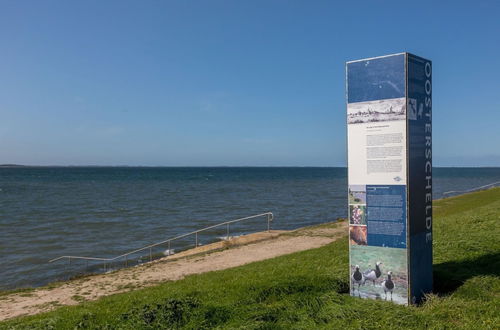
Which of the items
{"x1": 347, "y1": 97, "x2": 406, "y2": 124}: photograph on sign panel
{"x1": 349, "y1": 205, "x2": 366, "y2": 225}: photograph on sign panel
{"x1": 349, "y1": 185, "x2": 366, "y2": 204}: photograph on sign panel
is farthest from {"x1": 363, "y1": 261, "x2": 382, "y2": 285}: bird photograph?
{"x1": 347, "y1": 97, "x2": 406, "y2": 124}: photograph on sign panel

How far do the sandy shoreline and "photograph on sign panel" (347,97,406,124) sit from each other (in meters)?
6.21

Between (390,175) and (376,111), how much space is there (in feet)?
3.11

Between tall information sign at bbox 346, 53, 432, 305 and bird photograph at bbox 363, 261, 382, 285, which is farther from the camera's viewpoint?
bird photograph at bbox 363, 261, 382, 285

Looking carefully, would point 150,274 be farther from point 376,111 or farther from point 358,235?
point 376,111

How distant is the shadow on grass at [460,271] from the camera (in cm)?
704

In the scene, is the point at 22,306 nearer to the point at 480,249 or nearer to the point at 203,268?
the point at 203,268

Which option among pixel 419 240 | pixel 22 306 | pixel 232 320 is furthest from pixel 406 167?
pixel 22 306

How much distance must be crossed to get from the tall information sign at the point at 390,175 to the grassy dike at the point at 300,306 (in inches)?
15.8

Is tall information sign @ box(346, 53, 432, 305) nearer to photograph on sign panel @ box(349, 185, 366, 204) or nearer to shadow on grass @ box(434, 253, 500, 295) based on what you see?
photograph on sign panel @ box(349, 185, 366, 204)

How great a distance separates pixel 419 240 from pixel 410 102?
2012 mm

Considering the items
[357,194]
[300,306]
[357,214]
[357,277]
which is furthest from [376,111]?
[300,306]

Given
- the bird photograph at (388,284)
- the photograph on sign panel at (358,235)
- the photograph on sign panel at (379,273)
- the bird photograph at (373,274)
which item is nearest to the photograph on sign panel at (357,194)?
the photograph on sign panel at (358,235)

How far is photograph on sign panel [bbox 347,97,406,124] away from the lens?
240 inches

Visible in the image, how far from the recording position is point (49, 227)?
2697cm
